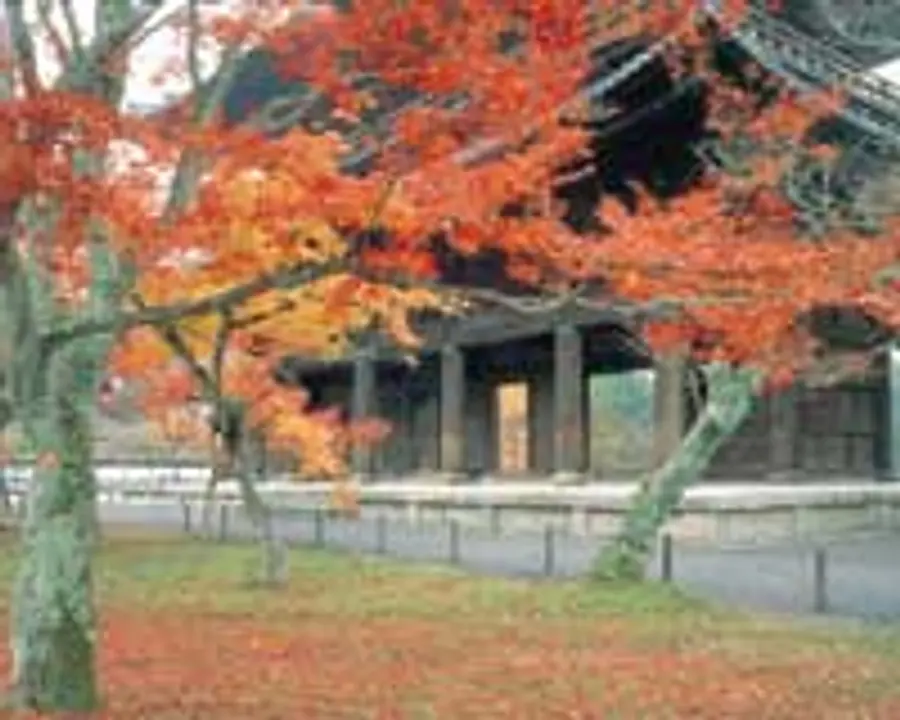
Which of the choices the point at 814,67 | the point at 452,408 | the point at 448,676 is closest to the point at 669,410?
the point at 814,67

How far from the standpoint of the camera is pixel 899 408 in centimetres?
4034

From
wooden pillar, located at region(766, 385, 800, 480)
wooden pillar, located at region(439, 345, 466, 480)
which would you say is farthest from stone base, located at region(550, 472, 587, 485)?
wooden pillar, located at region(439, 345, 466, 480)

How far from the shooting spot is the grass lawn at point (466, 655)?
43.8ft

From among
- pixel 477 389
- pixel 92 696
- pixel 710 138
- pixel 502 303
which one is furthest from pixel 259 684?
pixel 477 389

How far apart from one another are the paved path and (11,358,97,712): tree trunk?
10.6 m

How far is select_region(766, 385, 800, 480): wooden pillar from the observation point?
111 feet

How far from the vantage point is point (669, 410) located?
1227 inches

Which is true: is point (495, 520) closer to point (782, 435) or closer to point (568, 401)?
point (568, 401)

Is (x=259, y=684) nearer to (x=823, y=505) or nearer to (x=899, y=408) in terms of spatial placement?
(x=823, y=505)

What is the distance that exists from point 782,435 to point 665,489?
486 inches

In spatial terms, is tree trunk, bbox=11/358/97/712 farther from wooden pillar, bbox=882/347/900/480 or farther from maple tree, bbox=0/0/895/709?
wooden pillar, bbox=882/347/900/480

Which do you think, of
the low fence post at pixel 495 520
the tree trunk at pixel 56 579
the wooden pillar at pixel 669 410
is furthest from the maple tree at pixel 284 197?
the low fence post at pixel 495 520

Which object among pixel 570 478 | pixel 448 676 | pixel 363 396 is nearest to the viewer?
pixel 448 676

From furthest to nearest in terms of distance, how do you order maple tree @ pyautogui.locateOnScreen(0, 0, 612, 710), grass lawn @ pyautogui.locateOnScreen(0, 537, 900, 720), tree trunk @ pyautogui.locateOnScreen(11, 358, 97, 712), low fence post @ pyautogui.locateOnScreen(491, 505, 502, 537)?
low fence post @ pyautogui.locateOnScreen(491, 505, 502, 537) → grass lawn @ pyautogui.locateOnScreen(0, 537, 900, 720) → tree trunk @ pyautogui.locateOnScreen(11, 358, 97, 712) → maple tree @ pyautogui.locateOnScreen(0, 0, 612, 710)
